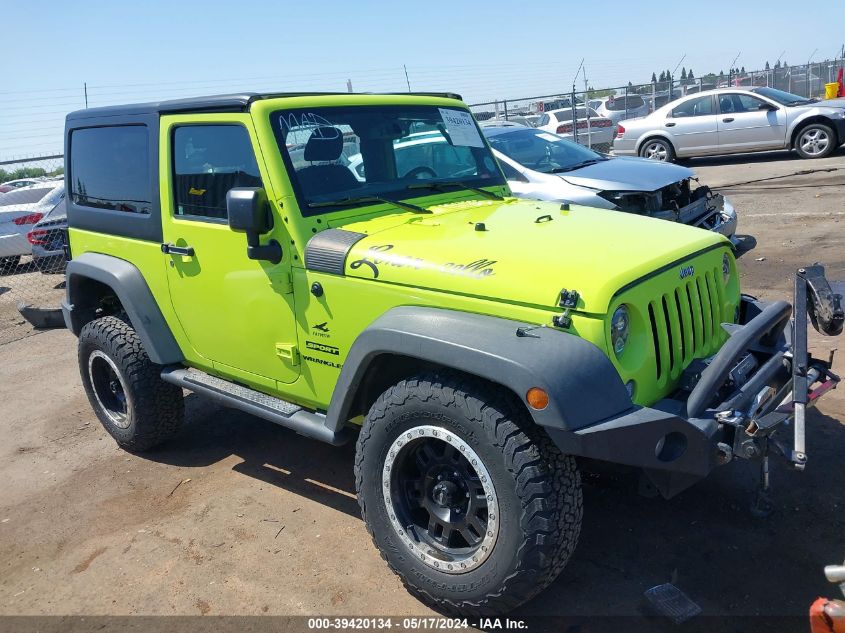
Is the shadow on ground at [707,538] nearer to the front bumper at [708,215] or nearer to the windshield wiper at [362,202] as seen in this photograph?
the windshield wiper at [362,202]

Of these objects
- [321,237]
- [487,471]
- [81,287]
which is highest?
[321,237]

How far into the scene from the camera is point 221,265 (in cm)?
393

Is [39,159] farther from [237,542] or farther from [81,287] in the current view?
[237,542]

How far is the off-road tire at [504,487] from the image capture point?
9.07 ft

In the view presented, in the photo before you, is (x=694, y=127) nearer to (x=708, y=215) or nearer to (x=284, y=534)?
(x=708, y=215)

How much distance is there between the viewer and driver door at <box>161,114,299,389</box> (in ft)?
12.2

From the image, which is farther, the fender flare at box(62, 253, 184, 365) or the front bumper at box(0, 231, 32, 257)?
the front bumper at box(0, 231, 32, 257)

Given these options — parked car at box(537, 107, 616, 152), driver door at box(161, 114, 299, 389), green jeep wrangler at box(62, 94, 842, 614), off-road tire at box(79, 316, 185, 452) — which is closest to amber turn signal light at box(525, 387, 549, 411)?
green jeep wrangler at box(62, 94, 842, 614)

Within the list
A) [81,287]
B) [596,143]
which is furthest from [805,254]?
[596,143]

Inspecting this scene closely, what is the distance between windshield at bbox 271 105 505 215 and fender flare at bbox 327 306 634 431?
978 millimetres

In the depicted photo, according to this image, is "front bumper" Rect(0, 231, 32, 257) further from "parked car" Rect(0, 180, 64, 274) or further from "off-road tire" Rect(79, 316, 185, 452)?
"off-road tire" Rect(79, 316, 185, 452)

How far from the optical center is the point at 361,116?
409 cm

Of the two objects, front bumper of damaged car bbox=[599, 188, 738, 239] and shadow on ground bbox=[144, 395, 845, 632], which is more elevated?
front bumper of damaged car bbox=[599, 188, 738, 239]

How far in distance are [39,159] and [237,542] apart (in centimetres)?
1015
